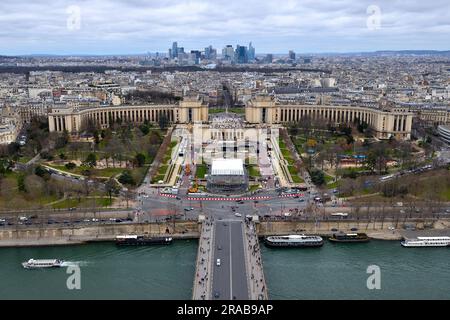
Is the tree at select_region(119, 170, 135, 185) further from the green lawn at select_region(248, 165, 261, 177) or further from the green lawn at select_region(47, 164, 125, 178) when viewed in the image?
the green lawn at select_region(248, 165, 261, 177)

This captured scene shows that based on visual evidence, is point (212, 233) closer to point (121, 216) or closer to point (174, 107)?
point (121, 216)

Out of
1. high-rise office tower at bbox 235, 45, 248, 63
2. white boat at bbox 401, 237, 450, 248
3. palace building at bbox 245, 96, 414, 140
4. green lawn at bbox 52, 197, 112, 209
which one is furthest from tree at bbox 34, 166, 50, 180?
high-rise office tower at bbox 235, 45, 248, 63

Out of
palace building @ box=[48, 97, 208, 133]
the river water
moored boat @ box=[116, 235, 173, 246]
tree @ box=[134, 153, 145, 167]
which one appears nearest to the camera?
the river water

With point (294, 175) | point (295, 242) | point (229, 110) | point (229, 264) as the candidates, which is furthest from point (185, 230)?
point (229, 110)

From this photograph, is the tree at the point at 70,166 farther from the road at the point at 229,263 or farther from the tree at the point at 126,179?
the road at the point at 229,263

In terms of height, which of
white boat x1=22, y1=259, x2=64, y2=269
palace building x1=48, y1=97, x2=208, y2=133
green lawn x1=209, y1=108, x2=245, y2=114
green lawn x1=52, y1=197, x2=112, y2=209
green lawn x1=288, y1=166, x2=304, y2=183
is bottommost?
white boat x1=22, y1=259, x2=64, y2=269
